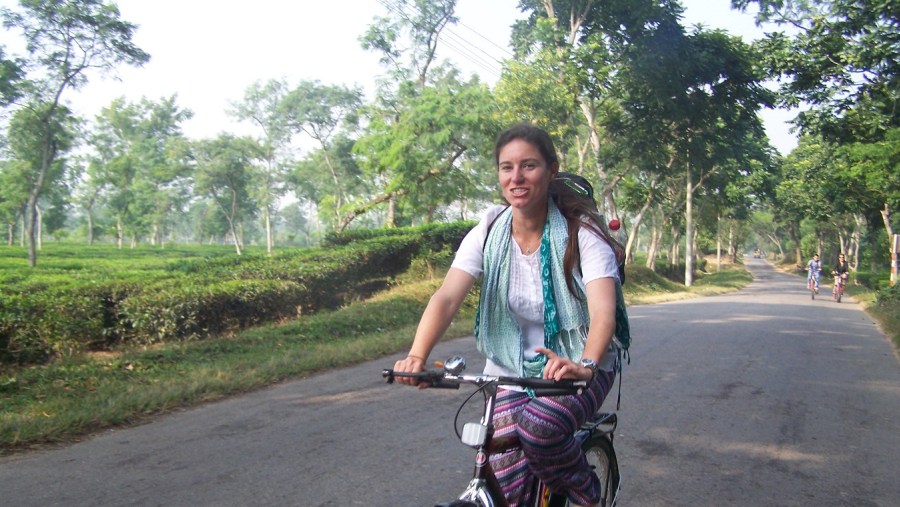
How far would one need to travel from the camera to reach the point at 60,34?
1491cm

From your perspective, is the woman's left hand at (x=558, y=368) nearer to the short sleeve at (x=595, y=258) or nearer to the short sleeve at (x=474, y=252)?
the short sleeve at (x=595, y=258)

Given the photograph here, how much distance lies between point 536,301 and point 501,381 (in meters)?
0.45

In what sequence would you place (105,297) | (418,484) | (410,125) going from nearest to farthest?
1. (418,484)
2. (105,297)
3. (410,125)

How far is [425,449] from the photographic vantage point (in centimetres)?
490

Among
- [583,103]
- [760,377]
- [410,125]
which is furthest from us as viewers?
[583,103]

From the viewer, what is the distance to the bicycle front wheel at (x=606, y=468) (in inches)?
123

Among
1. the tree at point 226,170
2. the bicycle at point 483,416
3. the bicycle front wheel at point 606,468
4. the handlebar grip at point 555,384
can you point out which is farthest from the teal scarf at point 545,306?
the tree at point 226,170

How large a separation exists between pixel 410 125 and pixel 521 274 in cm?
1769

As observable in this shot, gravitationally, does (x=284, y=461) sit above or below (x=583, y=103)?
below

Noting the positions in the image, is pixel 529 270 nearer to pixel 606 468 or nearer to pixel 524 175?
pixel 524 175

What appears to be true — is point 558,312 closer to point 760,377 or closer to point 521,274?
point 521,274

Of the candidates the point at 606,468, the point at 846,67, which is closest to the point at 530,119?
the point at 846,67

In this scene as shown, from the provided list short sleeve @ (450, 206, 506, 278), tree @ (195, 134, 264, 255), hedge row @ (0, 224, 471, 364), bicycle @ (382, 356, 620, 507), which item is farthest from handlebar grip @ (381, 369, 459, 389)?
tree @ (195, 134, 264, 255)

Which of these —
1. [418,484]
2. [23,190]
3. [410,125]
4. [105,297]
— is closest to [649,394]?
[418,484]
